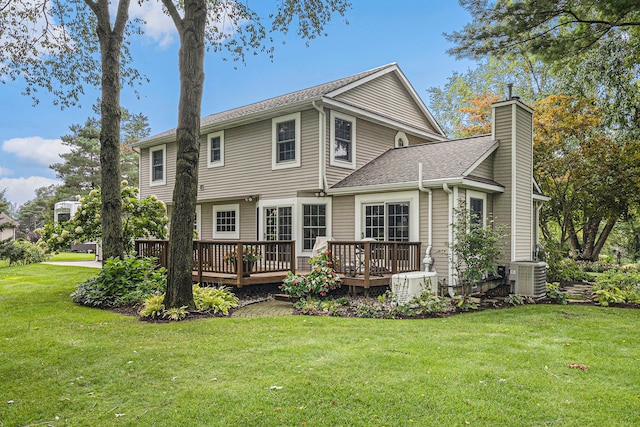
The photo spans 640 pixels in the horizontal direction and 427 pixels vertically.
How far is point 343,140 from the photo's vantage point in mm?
12031

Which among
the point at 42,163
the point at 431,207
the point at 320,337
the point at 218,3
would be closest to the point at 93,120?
the point at 42,163

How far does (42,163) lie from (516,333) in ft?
139

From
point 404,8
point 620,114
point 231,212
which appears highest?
point 404,8

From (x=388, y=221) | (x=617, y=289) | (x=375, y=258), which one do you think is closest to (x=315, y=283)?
(x=375, y=258)

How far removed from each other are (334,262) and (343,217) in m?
2.41

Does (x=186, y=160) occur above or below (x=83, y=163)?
below

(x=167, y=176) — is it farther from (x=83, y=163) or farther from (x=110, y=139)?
(x=83, y=163)

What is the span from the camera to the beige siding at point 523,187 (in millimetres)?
11070

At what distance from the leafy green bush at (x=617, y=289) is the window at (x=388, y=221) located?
4320mm

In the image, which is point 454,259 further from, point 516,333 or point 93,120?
point 93,120

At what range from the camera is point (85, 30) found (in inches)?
505

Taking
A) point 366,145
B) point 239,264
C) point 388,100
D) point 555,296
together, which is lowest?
point 555,296

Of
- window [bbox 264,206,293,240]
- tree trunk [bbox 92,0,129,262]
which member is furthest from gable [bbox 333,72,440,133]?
tree trunk [bbox 92,0,129,262]

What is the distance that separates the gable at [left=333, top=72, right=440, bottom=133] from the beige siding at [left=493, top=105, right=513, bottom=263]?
3623mm
